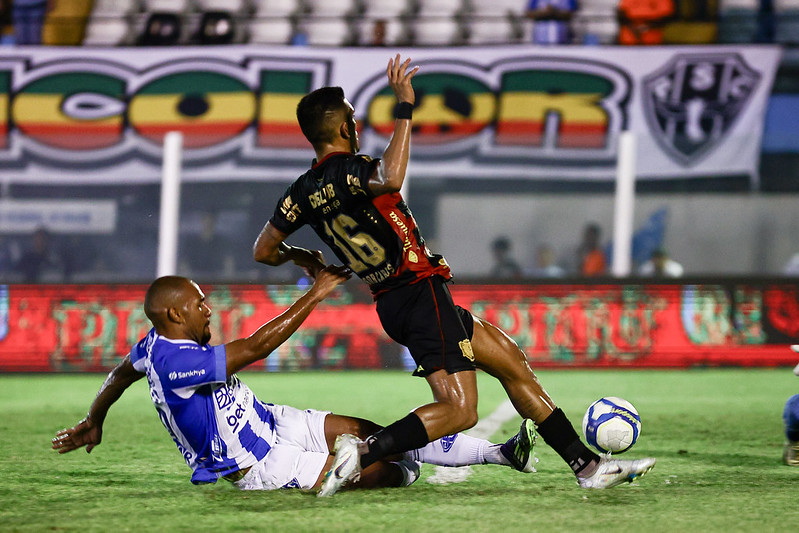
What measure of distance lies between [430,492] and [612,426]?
993mm

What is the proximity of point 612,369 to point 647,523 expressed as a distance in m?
7.26

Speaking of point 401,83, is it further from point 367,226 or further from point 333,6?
point 333,6

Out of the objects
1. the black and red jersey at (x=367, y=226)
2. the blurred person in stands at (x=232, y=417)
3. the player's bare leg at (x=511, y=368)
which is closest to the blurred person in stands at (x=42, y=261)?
the blurred person in stands at (x=232, y=417)

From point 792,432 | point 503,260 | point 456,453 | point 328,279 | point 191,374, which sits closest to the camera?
point 191,374

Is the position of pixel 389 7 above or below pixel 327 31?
above

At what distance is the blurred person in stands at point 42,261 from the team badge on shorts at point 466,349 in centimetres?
827

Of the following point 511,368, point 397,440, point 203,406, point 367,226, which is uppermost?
point 367,226

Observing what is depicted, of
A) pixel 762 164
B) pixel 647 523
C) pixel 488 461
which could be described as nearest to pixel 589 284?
pixel 762 164

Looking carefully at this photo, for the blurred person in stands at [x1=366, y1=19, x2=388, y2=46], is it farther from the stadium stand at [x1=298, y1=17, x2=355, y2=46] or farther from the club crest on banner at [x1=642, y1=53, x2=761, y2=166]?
the club crest on banner at [x1=642, y1=53, x2=761, y2=166]

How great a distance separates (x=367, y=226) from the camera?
4.15m

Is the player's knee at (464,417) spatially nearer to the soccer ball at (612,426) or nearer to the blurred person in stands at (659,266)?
the soccer ball at (612,426)

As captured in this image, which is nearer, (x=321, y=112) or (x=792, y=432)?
(x=321, y=112)

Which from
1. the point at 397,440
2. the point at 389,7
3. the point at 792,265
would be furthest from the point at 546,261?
the point at 397,440

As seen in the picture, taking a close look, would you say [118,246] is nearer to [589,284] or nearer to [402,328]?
[589,284]
